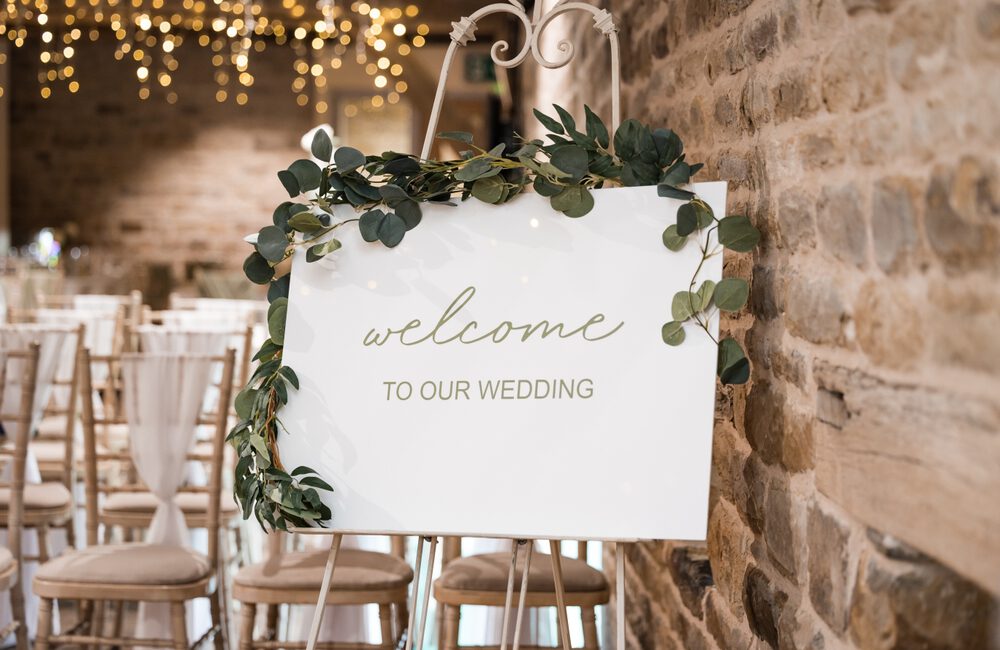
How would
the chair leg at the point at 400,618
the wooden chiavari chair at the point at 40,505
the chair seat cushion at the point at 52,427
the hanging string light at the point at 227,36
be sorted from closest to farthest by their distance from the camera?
the chair leg at the point at 400,618, the wooden chiavari chair at the point at 40,505, the chair seat cushion at the point at 52,427, the hanging string light at the point at 227,36

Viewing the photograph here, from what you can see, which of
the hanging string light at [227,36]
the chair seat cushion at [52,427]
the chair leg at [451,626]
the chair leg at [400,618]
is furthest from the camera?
the hanging string light at [227,36]

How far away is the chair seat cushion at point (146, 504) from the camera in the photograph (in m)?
3.51

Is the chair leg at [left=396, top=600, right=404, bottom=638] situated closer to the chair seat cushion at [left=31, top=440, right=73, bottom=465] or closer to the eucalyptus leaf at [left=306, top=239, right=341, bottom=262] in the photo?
the eucalyptus leaf at [left=306, top=239, right=341, bottom=262]

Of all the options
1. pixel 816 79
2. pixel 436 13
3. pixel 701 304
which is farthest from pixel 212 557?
pixel 436 13

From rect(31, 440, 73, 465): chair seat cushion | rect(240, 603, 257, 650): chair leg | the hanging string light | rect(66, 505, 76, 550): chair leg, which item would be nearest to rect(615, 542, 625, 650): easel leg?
rect(240, 603, 257, 650): chair leg

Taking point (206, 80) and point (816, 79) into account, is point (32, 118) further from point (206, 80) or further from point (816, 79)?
point (816, 79)

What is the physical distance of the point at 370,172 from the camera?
1923 millimetres

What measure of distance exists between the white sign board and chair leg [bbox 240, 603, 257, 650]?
0.96 meters

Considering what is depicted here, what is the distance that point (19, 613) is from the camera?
3174mm

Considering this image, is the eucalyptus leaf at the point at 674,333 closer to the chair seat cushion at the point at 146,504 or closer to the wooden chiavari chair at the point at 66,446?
the chair seat cushion at the point at 146,504

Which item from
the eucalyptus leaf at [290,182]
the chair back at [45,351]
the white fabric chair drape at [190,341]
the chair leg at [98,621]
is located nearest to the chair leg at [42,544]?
the chair leg at [98,621]

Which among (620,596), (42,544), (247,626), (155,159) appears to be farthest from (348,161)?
(155,159)

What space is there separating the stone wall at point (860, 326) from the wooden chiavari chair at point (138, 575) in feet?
4.69

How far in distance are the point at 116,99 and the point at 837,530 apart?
12.1 m
